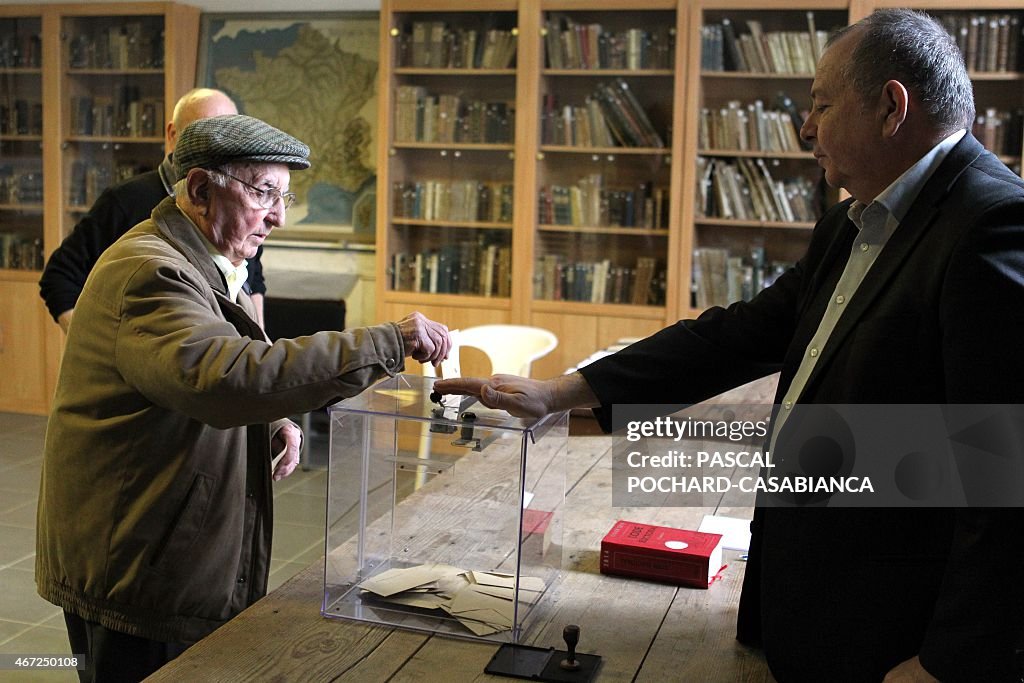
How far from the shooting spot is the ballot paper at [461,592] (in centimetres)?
176

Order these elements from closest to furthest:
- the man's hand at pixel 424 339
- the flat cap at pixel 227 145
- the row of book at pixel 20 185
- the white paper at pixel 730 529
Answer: the man's hand at pixel 424 339, the flat cap at pixel 227 145, the white paper at pixel 730 529, the row of book at pixel 20 185

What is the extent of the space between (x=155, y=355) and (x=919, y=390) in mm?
1131

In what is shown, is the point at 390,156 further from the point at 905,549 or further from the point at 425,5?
the point at 905,549

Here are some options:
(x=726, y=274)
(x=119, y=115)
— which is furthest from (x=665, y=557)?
(x=119, y=115)

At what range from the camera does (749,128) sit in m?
5.88

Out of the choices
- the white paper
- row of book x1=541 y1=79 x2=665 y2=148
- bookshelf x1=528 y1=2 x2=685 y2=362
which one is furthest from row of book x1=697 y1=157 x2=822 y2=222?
the white paper

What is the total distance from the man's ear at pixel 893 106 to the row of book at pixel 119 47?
602 cm

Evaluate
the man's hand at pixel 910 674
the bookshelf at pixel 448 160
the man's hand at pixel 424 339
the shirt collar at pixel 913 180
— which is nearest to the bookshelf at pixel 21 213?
the bookshelf at pixel 448 160

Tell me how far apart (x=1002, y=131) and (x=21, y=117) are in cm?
585

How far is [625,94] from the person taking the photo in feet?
19.8

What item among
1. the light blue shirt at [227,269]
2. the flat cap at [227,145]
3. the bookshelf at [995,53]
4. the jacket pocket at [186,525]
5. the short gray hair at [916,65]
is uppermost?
the bookshelf at [995,53]

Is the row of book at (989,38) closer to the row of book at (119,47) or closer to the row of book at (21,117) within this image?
the row of book at (119,47)

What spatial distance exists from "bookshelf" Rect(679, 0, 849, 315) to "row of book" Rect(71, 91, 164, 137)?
3.35 m

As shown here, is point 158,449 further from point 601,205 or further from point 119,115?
point 119,115
